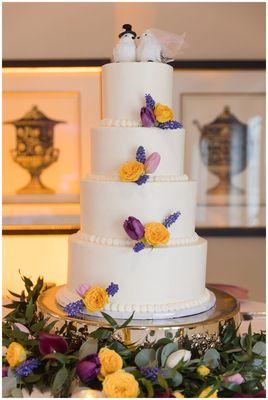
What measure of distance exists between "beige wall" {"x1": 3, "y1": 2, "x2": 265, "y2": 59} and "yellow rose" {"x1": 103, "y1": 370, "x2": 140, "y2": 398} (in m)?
2.53

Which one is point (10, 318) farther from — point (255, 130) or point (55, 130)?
point (255, 130)

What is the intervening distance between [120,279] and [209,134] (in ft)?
6.74

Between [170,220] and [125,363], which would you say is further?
[170,220]

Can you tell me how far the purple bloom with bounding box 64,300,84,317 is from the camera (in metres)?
1.70

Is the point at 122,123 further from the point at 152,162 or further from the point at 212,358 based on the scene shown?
the point at 212,358

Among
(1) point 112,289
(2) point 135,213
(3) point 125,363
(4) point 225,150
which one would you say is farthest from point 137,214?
(4) point 225,150

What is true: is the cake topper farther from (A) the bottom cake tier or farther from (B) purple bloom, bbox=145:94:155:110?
(A) the bottom cake tier

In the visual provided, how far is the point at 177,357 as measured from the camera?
1.52 metres

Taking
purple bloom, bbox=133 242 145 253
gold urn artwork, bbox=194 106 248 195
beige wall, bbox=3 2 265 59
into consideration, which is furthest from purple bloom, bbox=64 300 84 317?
beige wall, bbox=3 2 265 59

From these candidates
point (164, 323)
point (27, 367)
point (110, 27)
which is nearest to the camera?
point (27, 367)

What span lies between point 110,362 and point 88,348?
110mm

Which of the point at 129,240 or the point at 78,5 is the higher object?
the point at 78,5

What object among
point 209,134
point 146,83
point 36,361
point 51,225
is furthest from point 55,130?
point 36,361

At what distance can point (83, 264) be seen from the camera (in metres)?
1.78
